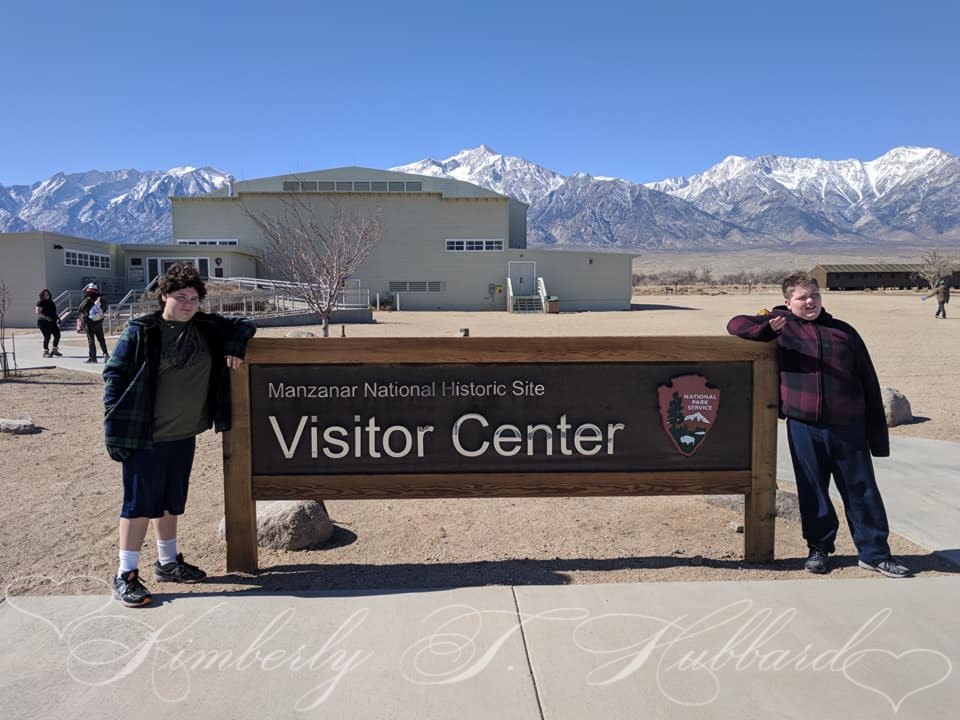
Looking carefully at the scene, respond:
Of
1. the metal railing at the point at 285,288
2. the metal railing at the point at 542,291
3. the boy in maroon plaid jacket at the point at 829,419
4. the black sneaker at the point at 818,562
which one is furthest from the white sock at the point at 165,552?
the metal railing at the point at 542,291

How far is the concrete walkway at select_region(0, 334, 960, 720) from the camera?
2.93 metres

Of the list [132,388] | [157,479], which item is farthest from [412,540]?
[132,388]

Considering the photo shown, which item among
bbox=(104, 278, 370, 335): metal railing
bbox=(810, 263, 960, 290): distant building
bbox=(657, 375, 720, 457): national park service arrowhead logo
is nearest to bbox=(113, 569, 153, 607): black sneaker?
bbox=(657, 375, 720, 457): national park service arrowhead logo

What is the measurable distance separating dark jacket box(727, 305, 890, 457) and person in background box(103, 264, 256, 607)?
2.89 meters

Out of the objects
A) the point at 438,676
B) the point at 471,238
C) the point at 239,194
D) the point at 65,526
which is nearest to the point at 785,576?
the point at 438,676

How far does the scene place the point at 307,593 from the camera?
3926 mm

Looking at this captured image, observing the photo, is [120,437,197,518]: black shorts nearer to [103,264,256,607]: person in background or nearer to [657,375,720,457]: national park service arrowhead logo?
[103,264,256,607]: person in background

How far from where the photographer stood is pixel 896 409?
8.82 m

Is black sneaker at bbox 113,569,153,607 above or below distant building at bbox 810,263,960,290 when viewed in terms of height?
below

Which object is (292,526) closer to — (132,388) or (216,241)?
(132,388)

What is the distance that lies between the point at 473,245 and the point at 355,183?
857 cm

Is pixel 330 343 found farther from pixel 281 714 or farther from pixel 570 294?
pixel 570 294

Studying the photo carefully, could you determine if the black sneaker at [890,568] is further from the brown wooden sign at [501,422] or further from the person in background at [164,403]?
the person in background at [164,403]

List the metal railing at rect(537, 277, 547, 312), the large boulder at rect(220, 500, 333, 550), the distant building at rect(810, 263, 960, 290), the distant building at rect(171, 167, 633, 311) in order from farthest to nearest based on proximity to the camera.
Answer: the distant building at rect(810, 263, 960, 290), the distant building at rect(171, 167, 633, 311), the metal railing at rect(537, 277, 547, 312), the large boulder at rect(220, 500, 333, 550)
